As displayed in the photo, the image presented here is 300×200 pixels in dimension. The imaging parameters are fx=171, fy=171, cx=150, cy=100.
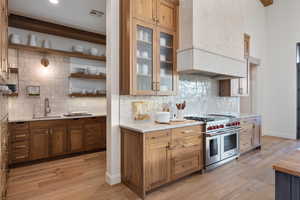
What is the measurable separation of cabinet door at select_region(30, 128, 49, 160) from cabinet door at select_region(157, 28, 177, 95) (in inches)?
94.7

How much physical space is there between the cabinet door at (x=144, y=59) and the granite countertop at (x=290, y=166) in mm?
1749

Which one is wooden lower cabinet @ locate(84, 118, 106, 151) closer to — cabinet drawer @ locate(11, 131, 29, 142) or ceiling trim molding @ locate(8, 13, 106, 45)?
cabinet drawer @ locate(11, 131, 29, 142)

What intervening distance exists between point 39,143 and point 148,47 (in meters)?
2.68

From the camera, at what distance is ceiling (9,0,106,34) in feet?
10.1

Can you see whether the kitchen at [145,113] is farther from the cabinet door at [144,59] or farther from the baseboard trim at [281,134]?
the baseboard trim at [281,134]

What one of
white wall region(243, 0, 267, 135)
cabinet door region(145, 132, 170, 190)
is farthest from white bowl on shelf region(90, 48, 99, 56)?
white wall region(243, 0, 267, 135)

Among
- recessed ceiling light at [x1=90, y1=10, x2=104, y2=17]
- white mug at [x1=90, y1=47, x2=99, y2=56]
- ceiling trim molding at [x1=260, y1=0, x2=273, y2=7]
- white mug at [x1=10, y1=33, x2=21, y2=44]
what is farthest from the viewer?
ceiling trim molding at [x1=260, y1=0, x2=273, y2=7]

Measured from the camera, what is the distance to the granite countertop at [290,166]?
99 cm

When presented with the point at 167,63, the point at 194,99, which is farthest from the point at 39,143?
the point at 194,99

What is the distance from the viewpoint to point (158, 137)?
2227 mm

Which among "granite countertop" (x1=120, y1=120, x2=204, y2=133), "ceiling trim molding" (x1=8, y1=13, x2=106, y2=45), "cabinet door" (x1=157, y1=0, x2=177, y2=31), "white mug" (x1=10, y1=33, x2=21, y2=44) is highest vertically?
"ceiling trim molding" (x1=8, y1=13, x2=106, y2=45)

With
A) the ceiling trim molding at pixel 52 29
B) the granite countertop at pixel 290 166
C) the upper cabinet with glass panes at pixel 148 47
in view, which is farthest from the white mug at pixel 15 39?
the granite countertop at pixel 290 166

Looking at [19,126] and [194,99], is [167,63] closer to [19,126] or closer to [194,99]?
[194,99]

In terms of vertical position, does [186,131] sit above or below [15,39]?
below
